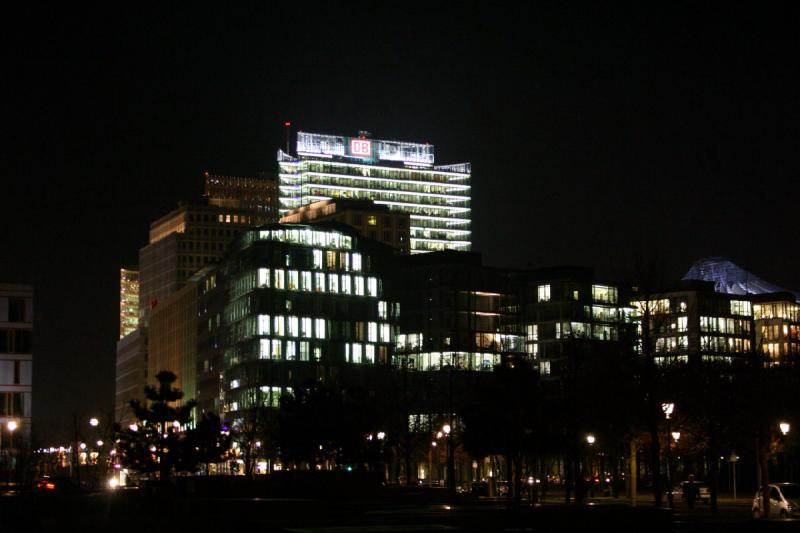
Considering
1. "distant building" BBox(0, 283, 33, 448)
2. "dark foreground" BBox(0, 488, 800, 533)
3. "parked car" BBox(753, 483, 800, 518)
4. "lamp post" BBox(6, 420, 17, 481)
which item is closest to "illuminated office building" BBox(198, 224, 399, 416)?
"lamp post" BBox(6, 420, 17, 481)

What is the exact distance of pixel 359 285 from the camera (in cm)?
19062

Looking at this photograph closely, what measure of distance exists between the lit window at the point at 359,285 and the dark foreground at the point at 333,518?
392 ft

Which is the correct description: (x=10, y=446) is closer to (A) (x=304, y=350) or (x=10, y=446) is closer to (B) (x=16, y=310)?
(B) (x=16, y=310)

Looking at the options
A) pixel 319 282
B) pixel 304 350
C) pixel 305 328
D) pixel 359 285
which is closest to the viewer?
pixel 304 350

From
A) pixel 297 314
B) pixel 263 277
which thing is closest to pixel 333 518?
pixel 263 277

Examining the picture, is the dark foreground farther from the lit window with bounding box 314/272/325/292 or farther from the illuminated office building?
the lit window with bounding box 314/272/325/292

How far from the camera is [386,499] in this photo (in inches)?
2990

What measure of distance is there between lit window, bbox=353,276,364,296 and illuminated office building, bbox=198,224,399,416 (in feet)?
0.52

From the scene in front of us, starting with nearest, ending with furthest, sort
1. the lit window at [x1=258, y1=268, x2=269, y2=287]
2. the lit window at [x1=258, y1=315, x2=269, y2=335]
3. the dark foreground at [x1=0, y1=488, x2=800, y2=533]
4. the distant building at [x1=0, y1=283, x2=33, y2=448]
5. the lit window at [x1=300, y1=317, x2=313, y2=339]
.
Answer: the dark foreground at [x1=0, y1=488, x2=800, y2=533]
the distant building at [x1=0, y1=283, x2=33, y2=448]
the lit window at [x1=258, y1=315, x2=269, y2=335]
the lit window at [x1=258, y1=268, x2=269, y2=287]
the lit window at [x1=300, y1=317, x2=313, y2=339]

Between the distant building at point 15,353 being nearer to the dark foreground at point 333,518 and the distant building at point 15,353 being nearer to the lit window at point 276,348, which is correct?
the dark foreground at point 333,518

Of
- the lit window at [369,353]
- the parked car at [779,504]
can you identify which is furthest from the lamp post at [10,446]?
the parked car at [779,504]

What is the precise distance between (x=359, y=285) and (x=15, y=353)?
83.9 m

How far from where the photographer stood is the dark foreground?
45.6 metres

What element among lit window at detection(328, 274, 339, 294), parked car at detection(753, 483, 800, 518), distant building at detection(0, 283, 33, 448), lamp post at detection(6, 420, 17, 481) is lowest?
parked car at detection(753, 483, 800, 518)
